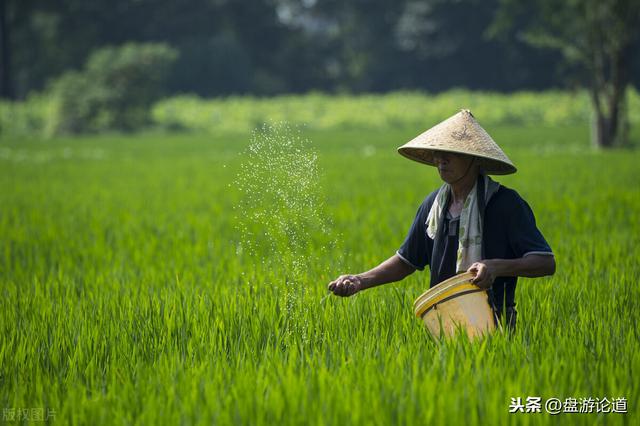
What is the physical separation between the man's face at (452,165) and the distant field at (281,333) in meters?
0.55

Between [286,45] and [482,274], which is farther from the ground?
[286,45]

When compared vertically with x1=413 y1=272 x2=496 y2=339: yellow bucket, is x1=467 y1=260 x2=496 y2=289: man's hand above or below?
above

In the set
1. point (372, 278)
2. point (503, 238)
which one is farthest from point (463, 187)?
point (372, 278)

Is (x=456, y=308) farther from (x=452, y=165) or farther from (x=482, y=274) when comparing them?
(x=452, y=165)

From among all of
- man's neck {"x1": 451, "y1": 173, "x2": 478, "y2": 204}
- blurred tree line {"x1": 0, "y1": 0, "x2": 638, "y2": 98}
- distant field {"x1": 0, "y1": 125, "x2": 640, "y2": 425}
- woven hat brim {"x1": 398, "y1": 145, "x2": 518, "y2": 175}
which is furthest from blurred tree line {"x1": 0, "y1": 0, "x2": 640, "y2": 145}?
man's neck {"x1": 451, "y1": 173, "x2": 478, "y2": 204}

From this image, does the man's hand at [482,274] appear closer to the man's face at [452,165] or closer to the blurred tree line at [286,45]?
the man's face at [452,165]

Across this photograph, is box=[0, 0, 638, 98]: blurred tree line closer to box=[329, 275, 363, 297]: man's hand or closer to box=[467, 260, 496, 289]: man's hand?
box=[329, 275, 363, 297]: man's hand

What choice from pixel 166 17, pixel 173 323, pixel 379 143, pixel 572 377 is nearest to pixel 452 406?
pixel 572 377

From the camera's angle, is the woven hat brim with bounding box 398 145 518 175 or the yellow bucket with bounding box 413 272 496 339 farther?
the woven hat brim with bounding box 398 145 518 175

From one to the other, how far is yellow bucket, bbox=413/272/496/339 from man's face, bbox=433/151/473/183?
391mm

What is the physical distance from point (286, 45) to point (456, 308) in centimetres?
4546

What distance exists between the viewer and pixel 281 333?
3.38m

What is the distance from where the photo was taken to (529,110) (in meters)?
31.8

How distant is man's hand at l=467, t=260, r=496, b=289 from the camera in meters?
2.74
